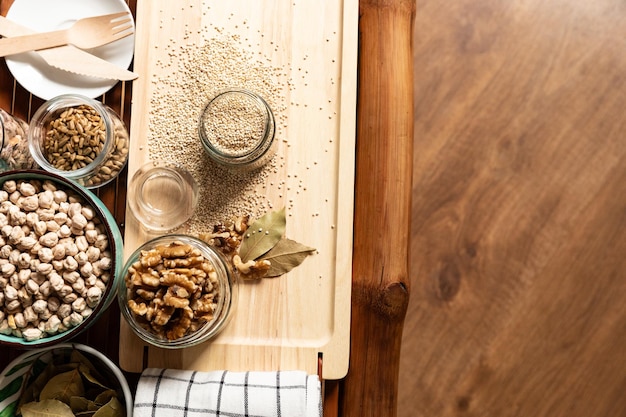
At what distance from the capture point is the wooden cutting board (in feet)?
2.99

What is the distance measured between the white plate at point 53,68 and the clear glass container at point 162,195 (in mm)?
153

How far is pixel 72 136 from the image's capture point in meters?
0.89

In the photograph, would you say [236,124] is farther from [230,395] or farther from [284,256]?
[230,395]

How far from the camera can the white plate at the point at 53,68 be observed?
95 cm

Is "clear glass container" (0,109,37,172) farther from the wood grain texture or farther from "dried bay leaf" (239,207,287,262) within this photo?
the wood grain texture

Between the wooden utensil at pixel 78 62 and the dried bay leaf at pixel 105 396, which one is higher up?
the wooden utensil at pixel 78 62

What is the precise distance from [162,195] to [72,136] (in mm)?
152

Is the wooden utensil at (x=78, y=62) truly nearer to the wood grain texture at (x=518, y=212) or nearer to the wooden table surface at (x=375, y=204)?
the wooden table surface at (x=375, y=204)

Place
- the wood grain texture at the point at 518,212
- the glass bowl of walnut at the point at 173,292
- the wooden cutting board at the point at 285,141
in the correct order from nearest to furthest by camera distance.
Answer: the glass bowl of walnut at the point at 173,292, the wooden cutting board at the point at 285,141, the wood grain texture at the point at 518,212

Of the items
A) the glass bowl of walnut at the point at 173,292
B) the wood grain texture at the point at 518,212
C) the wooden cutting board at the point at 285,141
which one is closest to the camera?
the glass bowl of walnut at the point at 173,292

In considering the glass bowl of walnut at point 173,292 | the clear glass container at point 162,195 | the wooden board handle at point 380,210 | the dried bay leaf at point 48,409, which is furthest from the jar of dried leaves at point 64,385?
the wooden board handle at point 380,210

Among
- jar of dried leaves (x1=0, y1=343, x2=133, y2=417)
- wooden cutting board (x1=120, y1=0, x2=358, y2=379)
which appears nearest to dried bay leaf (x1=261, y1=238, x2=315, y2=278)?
wooden cutting board (x1=120, y1=0, x2=358, y2=379)

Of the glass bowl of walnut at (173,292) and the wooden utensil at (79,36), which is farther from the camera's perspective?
the wooden utensil at (79,36)

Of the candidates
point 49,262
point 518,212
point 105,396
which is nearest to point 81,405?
point 105,396
